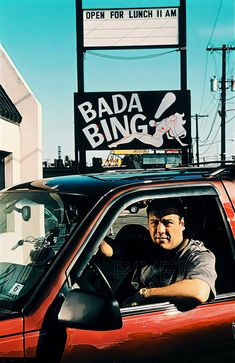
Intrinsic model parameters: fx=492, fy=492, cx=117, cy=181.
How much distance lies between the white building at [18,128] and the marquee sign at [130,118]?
3.81 meters

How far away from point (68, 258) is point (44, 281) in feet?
0.47

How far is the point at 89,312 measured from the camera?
6.42ft

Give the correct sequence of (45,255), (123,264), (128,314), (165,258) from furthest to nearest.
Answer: (123,264) → (165,258) → (45,255) → (128,314)

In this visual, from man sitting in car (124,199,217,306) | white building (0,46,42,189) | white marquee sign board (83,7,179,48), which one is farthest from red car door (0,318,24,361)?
white building (0,46,42,189)

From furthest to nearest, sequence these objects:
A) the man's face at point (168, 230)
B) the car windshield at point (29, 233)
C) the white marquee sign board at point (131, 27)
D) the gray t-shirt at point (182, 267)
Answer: the white marquee sign board at point (131, 27) → the man's face at point (168, 230) → the gray t-shirt at point (182, 267) → the car windshield at point (29, 233)

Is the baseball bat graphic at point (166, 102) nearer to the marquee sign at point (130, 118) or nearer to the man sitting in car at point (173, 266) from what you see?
the marquee sign at point (130, 118)

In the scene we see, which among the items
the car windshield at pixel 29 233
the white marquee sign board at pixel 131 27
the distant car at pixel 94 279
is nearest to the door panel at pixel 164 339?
the distant car at pixel 94 279

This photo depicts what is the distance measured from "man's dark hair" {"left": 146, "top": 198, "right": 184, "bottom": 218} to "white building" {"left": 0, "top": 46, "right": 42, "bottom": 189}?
40.4 feet

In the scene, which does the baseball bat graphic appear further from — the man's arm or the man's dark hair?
the man's arm

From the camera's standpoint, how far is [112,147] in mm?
11773

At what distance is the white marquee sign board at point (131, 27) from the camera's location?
40.3 feet

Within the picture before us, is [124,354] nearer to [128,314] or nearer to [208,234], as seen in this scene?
[128,314]

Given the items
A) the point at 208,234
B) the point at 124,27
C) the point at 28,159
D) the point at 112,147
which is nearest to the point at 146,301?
the point at 208,234

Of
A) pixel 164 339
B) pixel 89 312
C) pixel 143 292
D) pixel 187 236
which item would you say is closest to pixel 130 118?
pixel 187 236
